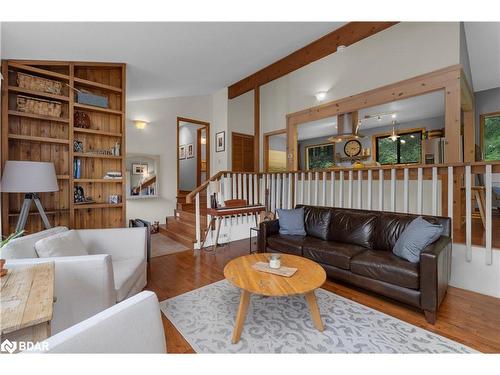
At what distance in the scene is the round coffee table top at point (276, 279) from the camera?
170 centimetres

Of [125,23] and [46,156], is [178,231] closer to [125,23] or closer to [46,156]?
[46,156]

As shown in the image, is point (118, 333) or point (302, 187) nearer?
point (118, 333)

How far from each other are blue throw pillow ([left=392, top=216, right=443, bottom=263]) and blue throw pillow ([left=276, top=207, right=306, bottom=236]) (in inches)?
48.3

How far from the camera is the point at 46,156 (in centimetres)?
294

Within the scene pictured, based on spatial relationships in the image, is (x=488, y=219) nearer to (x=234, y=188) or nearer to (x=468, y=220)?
(x=468, y=220)

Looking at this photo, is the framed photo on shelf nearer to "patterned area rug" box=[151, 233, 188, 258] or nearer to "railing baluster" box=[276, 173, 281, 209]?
"patterned area rug" box=[151, 233, 188, 258]

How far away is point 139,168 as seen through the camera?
525 centimetres

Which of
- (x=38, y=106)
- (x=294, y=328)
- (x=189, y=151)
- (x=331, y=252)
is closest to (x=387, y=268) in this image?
(x=331, y=252)

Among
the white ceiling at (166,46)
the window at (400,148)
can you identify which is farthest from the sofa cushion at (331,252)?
the window at (400,148)

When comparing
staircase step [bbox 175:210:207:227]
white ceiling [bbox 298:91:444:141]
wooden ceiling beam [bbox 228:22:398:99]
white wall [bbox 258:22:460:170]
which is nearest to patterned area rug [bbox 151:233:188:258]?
staircase step [bbox 175:210:207:227]

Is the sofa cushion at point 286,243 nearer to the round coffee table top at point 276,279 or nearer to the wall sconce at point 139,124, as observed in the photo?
the round coffee table top at point 276,279

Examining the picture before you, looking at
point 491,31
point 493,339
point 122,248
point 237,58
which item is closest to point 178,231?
point 122,248

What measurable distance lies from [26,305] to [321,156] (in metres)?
8.89
